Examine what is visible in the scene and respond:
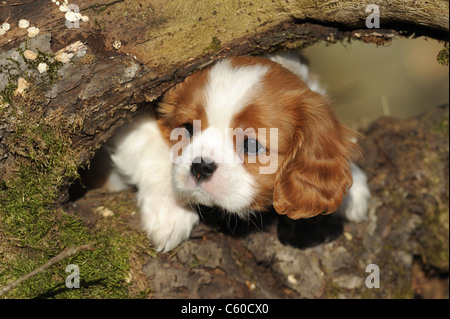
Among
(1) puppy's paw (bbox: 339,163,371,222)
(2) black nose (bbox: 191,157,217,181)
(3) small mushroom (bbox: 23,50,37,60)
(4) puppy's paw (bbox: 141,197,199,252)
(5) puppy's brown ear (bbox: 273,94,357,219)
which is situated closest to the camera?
(3) small mushroom (bbox: 23,50,37,60)

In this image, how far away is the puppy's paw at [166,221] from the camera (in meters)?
3.02

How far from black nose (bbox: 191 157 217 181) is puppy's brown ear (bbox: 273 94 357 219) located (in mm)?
435

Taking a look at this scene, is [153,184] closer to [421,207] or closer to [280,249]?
[280,249]

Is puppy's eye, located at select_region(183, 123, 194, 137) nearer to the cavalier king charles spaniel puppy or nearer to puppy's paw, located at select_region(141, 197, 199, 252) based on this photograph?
the cavalier king charles spaniel puppy

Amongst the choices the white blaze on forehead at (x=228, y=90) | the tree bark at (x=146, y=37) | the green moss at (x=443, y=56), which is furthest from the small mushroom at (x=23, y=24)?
the green moss at (x=443, y=56)

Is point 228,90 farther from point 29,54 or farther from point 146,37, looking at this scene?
point 29,54

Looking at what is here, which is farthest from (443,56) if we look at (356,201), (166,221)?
(166,221)

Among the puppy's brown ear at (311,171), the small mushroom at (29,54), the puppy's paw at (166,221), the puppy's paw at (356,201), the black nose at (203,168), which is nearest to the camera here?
the small mushroom at (29,54)

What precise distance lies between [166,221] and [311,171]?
0.99 m

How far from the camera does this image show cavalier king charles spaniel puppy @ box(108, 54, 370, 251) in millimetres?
2785

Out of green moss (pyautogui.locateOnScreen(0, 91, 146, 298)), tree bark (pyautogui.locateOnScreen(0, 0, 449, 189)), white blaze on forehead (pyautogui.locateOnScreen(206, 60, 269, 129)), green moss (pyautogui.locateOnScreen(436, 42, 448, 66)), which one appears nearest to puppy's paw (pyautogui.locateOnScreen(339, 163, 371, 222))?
green moss (pyautogui.locateOnScreen(436, 42, 448, 66))

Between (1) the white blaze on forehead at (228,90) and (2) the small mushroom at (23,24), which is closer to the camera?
(2) the small mushroom at (23,24)

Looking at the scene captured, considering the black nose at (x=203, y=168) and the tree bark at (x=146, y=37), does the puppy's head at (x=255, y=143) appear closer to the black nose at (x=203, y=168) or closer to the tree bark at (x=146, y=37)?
the black nose at (x=203, y=168)

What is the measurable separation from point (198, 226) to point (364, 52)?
4799 mm
